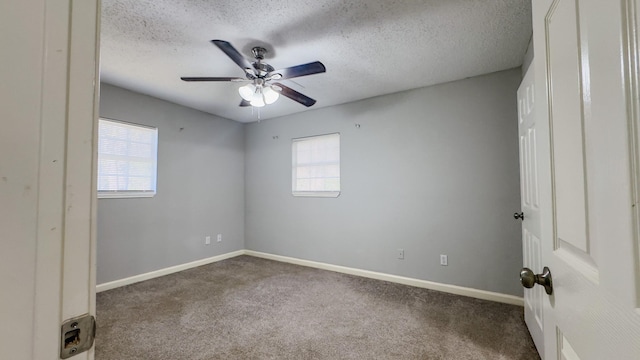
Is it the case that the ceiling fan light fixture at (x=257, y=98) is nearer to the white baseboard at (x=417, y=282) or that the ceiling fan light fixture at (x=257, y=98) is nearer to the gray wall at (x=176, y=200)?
the gray wall at (x=176, y=200)

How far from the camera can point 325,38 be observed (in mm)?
2270

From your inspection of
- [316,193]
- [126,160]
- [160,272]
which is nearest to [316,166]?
[316,193]

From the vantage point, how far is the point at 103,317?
8.13 feet

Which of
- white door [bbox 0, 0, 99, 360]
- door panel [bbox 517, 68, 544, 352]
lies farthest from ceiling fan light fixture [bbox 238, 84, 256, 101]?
door panel [bbox 517, 68, 544, 352]

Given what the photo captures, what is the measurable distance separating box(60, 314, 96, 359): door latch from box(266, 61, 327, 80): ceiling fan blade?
193cm

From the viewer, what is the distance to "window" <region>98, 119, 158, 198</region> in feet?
10.5

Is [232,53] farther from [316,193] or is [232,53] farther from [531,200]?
[316,193]

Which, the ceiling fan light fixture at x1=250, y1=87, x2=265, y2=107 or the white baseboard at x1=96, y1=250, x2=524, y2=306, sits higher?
the ceiling fan light fixture at x1=250, y1=87, x2=265, y2=107

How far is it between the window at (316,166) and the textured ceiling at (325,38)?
1.07 meters

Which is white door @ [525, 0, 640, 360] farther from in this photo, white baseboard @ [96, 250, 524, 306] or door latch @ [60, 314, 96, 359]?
white baseboard @ [96, 250, 524, 306]

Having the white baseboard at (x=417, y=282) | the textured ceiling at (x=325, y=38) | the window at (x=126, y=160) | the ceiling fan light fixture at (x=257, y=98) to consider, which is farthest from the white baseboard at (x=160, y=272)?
the ceiling fan light fixture at (x=257, y=98)

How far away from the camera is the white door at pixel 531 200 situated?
1760mm

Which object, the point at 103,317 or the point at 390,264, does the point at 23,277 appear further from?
the point at 390,264

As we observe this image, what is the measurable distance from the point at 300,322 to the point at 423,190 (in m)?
2.02
